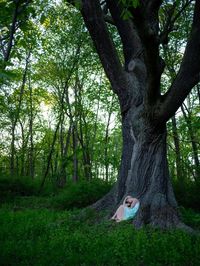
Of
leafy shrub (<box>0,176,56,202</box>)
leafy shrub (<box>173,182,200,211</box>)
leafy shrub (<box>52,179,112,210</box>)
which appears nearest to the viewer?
A: leafy shrub (<box>173,182,200,211</box>)

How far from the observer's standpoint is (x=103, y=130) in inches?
1342

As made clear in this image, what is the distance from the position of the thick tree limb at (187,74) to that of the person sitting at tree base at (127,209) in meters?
2.11

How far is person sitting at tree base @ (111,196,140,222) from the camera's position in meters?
7.27

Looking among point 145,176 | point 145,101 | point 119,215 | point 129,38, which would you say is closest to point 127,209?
point 119,215

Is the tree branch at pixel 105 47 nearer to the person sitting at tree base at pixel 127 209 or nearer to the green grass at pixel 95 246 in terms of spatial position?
the person sitting at tree base at pixel 127 209

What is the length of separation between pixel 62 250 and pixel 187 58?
417cm

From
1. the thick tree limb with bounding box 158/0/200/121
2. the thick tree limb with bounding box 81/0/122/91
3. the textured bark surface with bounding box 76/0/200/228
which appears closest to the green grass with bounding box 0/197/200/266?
the textured bark surface with bounding box 76/0/200/228

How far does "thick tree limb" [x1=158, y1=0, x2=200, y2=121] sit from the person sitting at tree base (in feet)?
6.93

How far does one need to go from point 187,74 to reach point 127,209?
129 inches

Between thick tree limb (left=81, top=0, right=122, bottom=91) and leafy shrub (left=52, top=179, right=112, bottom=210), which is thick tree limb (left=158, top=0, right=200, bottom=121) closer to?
thick tree limb (left=81, top=0, right=122, bottom=91)

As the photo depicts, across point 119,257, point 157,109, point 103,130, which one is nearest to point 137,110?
point 157,109

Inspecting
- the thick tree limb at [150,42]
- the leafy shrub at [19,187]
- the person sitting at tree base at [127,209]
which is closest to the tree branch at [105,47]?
the thick tree limb at [150,42]

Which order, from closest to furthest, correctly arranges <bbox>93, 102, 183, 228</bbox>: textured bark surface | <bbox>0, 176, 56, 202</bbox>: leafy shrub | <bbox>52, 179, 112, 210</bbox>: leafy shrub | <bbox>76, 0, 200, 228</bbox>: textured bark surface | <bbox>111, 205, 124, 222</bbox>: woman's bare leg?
<bbox>76, 0, 200, 228</bbox>: textured bark surface → <bbox>93, 102, 183, 228</bbox>: textured bark surface → <bbox>111, 205, 124, 222</bbox>: woman's bare leg → <bbox>52, 179, 112, 210</bbox>: leafy shrub → <bbox>0, 176, 56, 202</bbox>: leafy shrub

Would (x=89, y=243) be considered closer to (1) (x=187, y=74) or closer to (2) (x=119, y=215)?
(2) (x=119, y=215)
